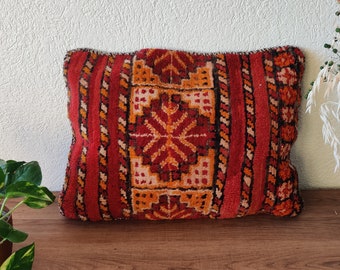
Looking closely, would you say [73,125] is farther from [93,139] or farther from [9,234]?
[9,234]

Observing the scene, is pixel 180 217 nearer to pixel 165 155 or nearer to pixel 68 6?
pixel 165 155

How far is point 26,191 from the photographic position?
779mm

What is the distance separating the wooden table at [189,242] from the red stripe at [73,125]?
0.06 meters

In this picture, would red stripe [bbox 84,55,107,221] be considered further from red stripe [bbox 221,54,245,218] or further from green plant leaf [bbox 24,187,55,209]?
red stripe [bbox 221,54,245,218]

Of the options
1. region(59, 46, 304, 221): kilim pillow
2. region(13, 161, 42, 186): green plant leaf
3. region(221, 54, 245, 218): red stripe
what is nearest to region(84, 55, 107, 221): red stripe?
region(59, 46, 304, 221): kilim pillow

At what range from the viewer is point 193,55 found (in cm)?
99

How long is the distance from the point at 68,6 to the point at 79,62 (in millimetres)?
133

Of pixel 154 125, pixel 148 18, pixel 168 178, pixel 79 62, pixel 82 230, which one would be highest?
pixel 148 18

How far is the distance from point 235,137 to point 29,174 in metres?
0.46

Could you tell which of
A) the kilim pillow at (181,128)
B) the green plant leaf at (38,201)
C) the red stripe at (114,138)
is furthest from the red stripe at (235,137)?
the green plant leaf at (38,201)

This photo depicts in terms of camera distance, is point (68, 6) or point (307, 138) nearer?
point (68, 6)

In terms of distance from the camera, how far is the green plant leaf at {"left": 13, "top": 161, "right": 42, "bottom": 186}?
0.84 metres

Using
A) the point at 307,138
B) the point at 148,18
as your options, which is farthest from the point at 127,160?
the point at 307,138

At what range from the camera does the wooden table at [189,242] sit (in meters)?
0.90
